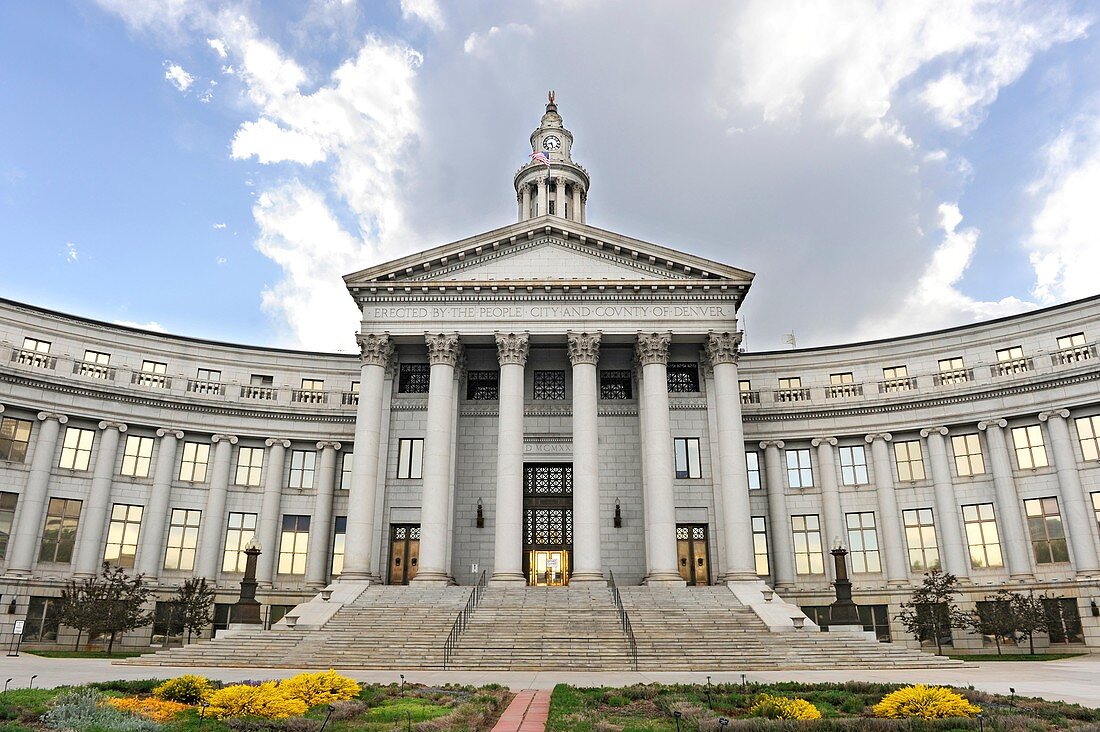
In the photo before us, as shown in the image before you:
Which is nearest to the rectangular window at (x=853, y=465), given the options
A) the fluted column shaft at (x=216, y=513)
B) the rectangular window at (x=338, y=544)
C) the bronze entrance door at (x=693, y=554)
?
the bronze entrance door at (x=693, y=554)

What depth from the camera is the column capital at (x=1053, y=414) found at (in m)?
38.3

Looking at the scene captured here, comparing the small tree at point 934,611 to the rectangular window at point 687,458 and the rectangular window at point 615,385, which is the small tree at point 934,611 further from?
the rectangular window at point 615,385

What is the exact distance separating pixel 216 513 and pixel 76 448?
7.87m

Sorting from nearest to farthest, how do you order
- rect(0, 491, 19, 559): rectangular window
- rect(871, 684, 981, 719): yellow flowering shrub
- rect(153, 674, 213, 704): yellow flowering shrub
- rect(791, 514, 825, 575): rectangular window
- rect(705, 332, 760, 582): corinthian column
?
rect(871, 684, 981, 719): yellow flowering shrub
rect(153, 674, 213, 704): yellow flowering shrub
rect(705, 332, 760, 582): corinthian column
rect(0, 491, 19, 559): rectangular window
rect(791, 514, 825, 575): rectangular window

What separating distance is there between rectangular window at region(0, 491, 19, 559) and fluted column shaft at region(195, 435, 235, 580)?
28.8 feet

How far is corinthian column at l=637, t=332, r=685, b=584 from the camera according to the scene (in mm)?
36500

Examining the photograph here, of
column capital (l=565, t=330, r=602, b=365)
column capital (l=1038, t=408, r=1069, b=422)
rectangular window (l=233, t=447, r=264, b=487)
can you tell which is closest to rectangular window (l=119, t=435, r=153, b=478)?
rectangular window (l=233, t=447, r=264, b=487)

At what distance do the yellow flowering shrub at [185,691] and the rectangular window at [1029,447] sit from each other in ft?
131

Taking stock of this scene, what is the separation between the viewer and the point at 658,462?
3769 cm

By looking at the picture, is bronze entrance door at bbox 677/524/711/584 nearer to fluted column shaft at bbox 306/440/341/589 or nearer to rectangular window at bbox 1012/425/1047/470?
rectangular window at bbox 1012/425/1047/470

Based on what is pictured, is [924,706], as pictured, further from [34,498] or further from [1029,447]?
[34,498]

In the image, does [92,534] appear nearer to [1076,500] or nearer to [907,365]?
[907,365]

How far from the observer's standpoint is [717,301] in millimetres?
40969

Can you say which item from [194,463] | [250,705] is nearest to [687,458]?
[194,463]
